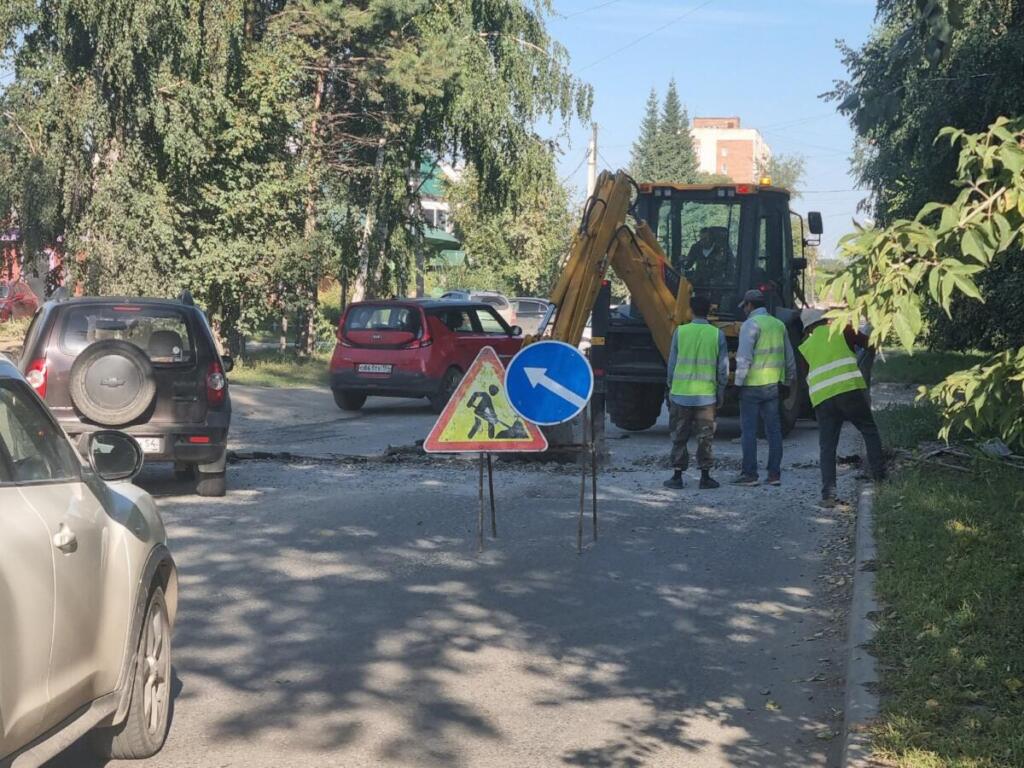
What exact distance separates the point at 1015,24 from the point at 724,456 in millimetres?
7231

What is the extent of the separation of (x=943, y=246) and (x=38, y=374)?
988cm

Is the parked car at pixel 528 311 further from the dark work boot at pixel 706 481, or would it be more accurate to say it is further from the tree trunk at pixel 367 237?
the dark work boot at pixel 706 481

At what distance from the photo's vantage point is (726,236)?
18484mm

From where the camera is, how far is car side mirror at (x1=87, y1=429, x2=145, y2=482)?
5.56 m

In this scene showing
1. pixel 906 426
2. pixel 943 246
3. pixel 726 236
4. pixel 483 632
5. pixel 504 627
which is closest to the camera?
pixel 943 246

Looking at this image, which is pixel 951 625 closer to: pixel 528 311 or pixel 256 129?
pixel 256 129

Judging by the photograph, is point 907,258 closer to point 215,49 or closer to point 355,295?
point 215,49

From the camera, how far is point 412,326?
22.4m

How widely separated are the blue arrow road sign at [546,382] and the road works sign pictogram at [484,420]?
0.14 m

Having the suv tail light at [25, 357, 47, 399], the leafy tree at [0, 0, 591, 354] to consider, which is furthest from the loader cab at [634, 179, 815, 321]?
the leafy tree at [0, 0, 591, 354]

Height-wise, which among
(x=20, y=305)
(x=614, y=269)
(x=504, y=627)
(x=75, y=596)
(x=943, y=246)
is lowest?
(x=504, y=627)

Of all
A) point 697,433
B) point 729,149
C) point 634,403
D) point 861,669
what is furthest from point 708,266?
point 729,149

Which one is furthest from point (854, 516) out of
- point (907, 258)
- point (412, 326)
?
point (412, 326)

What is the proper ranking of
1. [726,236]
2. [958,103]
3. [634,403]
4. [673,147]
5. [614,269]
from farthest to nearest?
[673,147] → [958,103] → [634,403] → [726,236] → [614,269]
